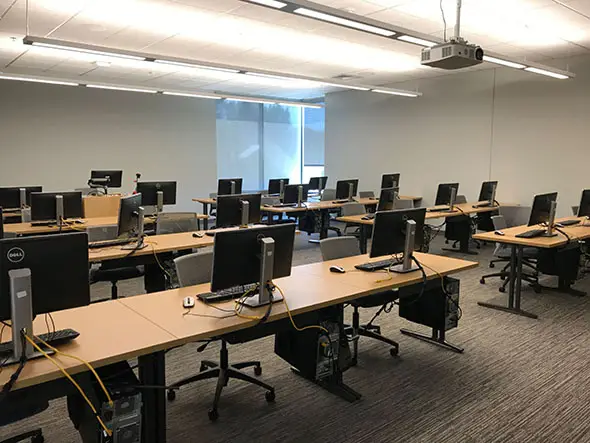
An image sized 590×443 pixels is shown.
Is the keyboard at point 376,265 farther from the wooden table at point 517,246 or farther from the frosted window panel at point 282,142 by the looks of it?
the frosted window panel at point 282,142

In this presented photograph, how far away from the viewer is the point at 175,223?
505cm

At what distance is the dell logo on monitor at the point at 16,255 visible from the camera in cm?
182

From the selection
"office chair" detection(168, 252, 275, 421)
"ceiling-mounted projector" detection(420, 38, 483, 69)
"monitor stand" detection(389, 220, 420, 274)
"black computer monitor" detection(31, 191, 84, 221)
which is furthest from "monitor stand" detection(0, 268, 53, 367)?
"black computer monitor" detection(31, 191, 84, 221)

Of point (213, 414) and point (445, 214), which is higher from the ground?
point (445, 214)

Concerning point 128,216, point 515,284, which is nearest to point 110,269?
point 128,216

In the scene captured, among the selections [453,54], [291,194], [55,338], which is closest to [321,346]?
[55,338]

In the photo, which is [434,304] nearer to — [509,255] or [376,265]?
[376,265]

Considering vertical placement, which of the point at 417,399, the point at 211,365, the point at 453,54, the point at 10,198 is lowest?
the point at 417,399

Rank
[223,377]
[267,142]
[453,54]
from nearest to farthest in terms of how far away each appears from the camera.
Answer: [223,377] → [453,54] → [267,142]

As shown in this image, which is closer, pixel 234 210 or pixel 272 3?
pixel 272 3

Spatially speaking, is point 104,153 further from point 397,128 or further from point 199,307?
point 199,307

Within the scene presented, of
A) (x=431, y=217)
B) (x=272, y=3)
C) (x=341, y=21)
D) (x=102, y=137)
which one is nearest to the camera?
(x=272, y=3)

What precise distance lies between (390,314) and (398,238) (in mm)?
1518

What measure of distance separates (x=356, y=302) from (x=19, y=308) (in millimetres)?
2156
